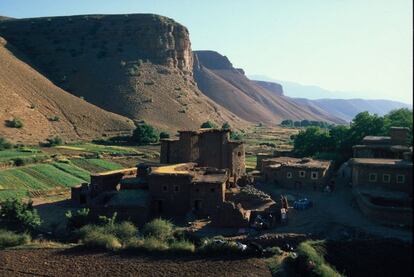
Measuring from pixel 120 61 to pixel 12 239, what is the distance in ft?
214

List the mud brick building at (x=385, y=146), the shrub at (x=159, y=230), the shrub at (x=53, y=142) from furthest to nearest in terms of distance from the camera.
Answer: the shrub at (x=53, y=142), the mud brick building at (x=385, y=146), the shrub at (x=159, y=230)

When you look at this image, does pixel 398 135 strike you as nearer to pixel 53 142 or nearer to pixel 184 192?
pixel 184 192

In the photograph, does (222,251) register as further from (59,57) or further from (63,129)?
(59,57)

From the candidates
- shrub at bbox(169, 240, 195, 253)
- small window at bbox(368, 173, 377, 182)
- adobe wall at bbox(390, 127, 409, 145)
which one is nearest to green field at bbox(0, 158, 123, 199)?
shrub at bbox(169, 240, 195, 253)

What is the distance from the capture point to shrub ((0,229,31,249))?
26.7m

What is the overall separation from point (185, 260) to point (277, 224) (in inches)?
251

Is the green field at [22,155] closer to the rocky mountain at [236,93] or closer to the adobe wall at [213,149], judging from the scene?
the adobe wall at [213,149]

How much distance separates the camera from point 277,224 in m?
28.3

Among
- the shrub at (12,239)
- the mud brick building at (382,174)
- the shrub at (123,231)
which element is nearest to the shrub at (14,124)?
the shrub at (12,239)

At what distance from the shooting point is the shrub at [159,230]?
87.4ft

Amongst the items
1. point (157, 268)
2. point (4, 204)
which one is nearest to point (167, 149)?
point (4, 204)

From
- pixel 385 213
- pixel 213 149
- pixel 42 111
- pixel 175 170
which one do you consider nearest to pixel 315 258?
pixel 385 213

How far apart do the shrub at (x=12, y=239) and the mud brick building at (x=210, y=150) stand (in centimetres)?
1362

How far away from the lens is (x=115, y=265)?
24.4 m
